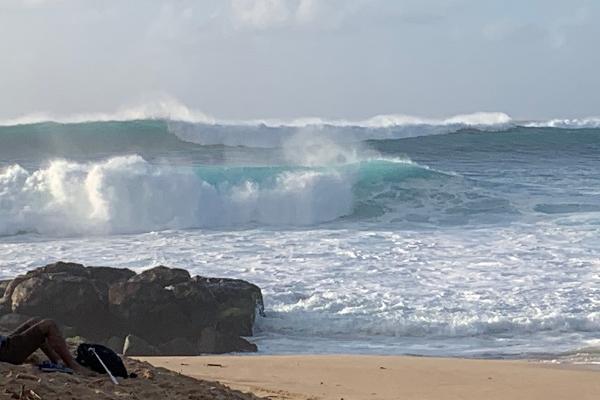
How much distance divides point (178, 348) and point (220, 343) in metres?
0.43

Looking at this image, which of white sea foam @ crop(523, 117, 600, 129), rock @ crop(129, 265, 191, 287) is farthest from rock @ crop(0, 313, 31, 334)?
white sea foam @ crop(523, 117, 600, 129)

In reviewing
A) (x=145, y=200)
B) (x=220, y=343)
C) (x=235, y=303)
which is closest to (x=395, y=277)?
(x=235, y=303)

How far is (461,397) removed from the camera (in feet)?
24.1

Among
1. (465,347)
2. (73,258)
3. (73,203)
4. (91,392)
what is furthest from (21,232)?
(91,392)

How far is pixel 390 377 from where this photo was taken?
26.4 feet

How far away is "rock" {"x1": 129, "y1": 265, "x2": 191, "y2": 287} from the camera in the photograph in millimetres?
11281

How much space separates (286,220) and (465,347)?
10.3m

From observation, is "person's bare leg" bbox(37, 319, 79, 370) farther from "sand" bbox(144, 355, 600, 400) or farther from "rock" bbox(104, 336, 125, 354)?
"rock" bbox(104, 336, 125, 354)

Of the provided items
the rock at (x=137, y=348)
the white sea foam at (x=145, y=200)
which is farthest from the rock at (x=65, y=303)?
the white sea foam at (x=145, y=200)

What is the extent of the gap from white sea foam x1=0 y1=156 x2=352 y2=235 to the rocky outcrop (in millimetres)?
8275

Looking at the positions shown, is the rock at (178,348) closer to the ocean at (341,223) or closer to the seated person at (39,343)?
the ocean at (341,223)

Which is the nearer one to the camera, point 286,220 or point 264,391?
point 264,391

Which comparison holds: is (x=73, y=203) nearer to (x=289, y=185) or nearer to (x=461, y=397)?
(x=289, y=185)

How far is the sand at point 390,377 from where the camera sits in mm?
7348
